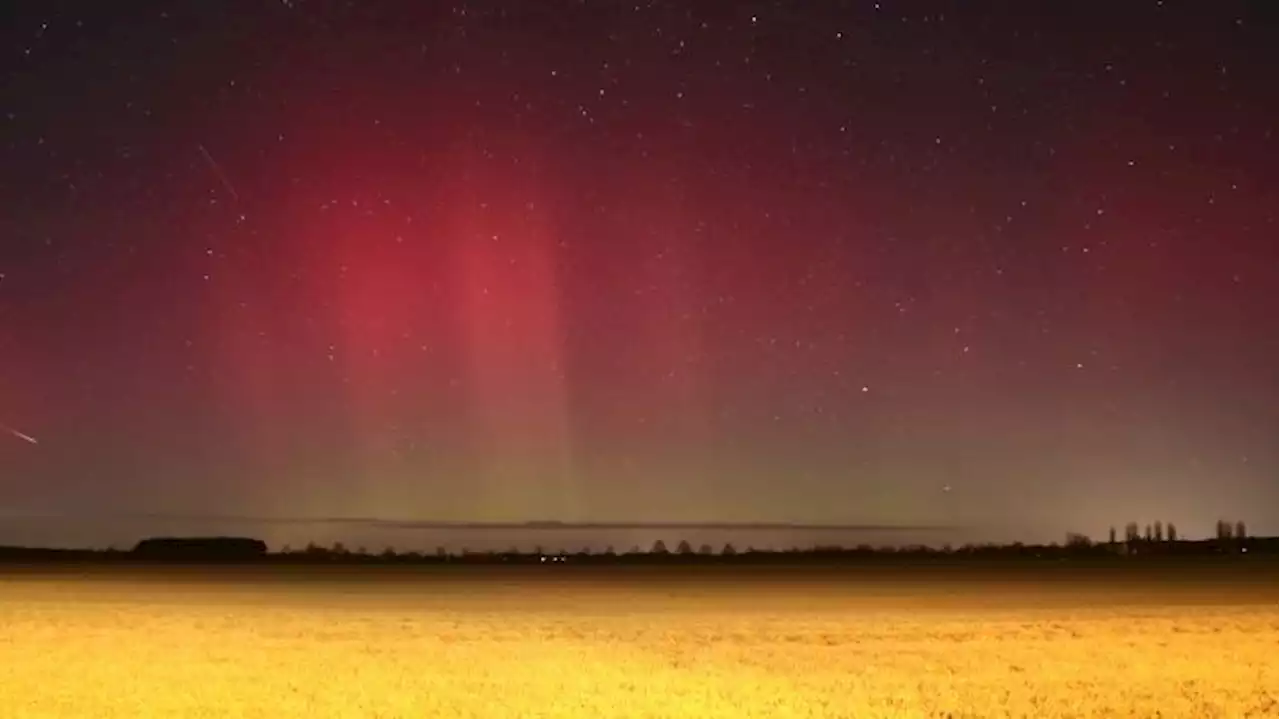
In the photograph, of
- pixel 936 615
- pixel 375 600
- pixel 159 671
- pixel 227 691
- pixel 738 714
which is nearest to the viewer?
pixel 738 714

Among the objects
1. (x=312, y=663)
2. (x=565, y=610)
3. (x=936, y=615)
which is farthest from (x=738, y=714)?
(x=565, y=610)

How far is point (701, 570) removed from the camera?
5291 cm

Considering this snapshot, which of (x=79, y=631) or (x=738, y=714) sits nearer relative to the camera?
(x=738, y=714)

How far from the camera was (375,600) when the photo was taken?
33.8 metres

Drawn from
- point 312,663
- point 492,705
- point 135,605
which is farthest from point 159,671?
point 135,605

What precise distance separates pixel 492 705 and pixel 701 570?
1468 inches

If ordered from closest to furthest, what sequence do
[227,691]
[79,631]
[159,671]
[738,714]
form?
[738,714] → [227,691] → [159,671] → [79,631]

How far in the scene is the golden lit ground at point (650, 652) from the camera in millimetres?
16031

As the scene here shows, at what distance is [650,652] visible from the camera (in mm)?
21281

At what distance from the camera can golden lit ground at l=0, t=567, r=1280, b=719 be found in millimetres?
16031

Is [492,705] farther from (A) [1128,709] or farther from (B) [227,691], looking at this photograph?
(A) [1128,709]

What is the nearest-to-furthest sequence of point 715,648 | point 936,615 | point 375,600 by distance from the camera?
point 715,648, point 936,615, point 375,600

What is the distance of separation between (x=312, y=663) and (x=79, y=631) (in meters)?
7.09

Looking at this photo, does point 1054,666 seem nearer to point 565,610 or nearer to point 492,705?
point 492,705
